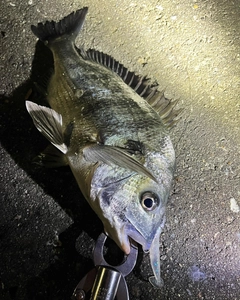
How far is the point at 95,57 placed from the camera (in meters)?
1.85

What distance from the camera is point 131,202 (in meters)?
1.37

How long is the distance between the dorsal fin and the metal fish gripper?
0.61 meters

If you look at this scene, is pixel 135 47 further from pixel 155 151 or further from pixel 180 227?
pixel 180 227

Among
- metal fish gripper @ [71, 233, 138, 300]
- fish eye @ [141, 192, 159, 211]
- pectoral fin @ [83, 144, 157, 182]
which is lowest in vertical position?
metal fish gripper @ [71, 233, 138, 300]

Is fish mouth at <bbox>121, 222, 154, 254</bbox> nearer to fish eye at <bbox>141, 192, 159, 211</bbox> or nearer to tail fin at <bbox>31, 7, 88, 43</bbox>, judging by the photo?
fish eye at <bbox>141, 192, 159, 211</bbox>

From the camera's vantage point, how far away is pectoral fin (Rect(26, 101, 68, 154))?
151cm

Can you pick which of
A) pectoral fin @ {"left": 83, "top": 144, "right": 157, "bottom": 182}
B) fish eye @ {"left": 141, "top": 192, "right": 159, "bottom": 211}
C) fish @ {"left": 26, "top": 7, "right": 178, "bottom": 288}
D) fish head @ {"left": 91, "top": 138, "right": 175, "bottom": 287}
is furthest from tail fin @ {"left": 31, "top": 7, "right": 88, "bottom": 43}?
fish eye @ {"left": 141, "top": 192, "right": 159, "bottom": 211}

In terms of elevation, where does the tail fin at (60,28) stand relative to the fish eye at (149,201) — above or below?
above

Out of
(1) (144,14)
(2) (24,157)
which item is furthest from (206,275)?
(1) (144,14)

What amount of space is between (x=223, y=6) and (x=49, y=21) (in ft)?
3.52

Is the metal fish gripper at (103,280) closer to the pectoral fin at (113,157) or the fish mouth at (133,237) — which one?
the fish mouth at (133,237)

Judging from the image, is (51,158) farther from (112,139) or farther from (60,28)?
(60,28)

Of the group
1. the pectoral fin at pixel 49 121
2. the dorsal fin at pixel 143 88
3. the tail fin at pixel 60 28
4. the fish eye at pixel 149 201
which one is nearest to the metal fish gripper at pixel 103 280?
the fish eye at pixel 149 201

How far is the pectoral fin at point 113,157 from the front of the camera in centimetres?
134
